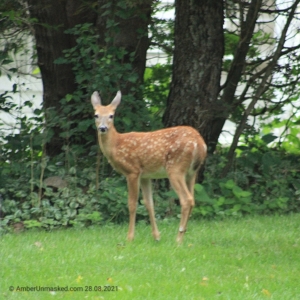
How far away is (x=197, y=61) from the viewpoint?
1053cm

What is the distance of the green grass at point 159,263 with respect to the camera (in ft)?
20.2

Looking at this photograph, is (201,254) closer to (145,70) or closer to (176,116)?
(176,116)

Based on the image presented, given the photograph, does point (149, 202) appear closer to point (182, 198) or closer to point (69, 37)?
point (182, 198)

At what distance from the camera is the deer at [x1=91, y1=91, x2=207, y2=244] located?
7898mm

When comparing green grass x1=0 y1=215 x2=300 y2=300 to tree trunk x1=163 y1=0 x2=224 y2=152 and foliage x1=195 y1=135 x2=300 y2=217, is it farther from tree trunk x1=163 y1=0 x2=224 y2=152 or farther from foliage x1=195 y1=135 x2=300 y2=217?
tree trunk x1=163 y1=0 x2=224 y2=152

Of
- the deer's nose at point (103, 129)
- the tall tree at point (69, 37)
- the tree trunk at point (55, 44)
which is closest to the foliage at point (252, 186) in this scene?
the tall tree at point (69, 37)

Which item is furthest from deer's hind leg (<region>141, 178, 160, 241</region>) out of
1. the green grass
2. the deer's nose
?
the deer's nose

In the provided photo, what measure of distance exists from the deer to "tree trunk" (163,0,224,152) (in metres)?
2.31

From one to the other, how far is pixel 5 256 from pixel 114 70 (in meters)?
3.57

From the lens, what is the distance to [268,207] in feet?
33.6

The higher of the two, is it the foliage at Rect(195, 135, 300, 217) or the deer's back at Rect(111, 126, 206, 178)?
the deer's back at Rect(111, 126, 206, 178)

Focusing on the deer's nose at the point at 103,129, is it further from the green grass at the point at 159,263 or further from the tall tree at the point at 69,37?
the tall tree at the point at 69,37

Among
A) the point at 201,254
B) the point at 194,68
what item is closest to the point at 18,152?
the point at 194,68

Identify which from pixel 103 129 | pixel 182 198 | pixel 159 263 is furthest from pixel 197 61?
pixel 159 263
